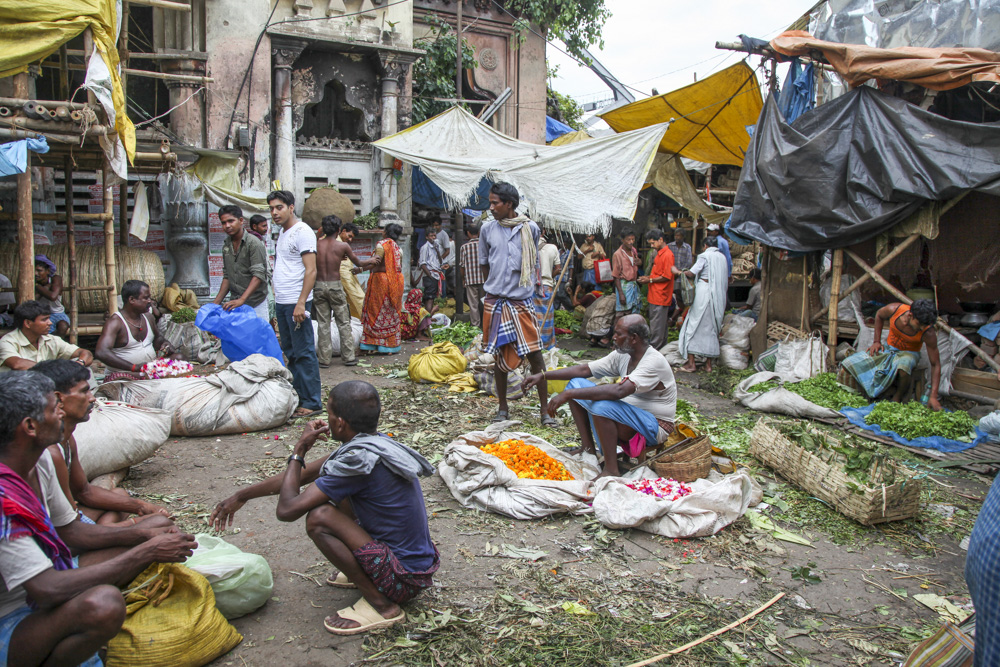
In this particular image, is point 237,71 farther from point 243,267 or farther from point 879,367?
point 879,367

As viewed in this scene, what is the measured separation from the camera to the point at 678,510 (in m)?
4.18

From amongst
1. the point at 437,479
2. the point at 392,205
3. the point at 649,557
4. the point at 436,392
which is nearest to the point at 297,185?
the point at 392,205

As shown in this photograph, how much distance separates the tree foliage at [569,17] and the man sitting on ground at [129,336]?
1311 cm

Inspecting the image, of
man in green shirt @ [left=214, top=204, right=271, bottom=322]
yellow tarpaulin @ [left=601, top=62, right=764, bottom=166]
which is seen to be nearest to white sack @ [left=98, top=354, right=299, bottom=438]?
man in green shirt @ [left=214, top=204, right=271, bottom=322]

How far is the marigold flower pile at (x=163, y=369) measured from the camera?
19.7 feet

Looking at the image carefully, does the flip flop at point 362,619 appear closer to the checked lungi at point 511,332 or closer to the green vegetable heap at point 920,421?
the checked lungi at point 511,332

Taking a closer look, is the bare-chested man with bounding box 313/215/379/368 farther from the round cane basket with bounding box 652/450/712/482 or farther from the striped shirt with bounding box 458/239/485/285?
the round cane basket with bounding box 652/450/712/482

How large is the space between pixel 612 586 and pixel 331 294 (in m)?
5.92

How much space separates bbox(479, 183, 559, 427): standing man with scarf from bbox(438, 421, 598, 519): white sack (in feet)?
5.30

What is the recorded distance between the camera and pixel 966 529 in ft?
14.6

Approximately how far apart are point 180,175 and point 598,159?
21.1ft

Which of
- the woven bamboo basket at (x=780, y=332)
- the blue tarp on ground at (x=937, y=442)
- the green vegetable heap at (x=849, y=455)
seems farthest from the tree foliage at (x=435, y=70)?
the green vegetable heap at (x=849, y=455)

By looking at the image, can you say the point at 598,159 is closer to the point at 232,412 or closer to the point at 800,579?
the point at 232,412

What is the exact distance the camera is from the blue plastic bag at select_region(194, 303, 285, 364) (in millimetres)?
6391
